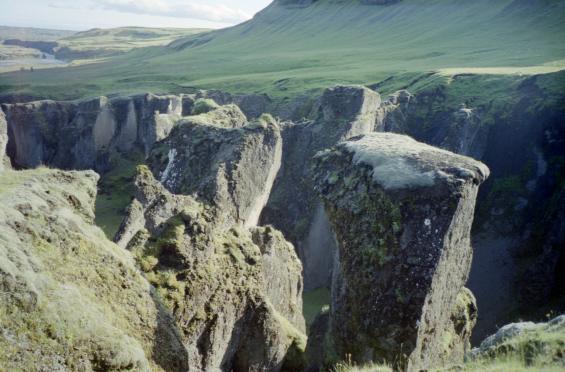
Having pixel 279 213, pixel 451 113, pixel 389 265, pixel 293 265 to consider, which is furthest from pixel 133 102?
pixel 389 265

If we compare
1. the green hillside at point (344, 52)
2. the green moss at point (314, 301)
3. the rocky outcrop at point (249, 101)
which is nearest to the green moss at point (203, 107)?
the green moss at point (314, 301)

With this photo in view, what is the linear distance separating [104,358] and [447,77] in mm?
67506

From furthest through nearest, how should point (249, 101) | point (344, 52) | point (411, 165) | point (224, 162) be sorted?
point (344, 52) → point (249, 101) → point (224, 162) → point (411, 165)

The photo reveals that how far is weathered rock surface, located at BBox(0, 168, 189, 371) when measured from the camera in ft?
28.0

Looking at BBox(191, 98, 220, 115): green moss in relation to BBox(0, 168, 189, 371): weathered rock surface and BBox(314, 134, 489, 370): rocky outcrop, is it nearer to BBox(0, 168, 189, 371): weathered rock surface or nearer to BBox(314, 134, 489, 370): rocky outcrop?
BBox(314, 134, 489, 370): rocky outcrop

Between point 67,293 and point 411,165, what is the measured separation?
45.1 feet

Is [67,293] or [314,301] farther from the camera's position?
[314,301]

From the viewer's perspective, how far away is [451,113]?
52656 mm

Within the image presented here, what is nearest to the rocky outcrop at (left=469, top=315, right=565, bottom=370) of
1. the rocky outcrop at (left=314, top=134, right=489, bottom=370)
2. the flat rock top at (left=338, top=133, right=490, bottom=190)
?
the rocky outcrop at (left=314, top=134, right=489, bottom=370)

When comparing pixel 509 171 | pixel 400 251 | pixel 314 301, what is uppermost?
pixel 400 251

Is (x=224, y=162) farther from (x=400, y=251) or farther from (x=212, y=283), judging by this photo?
(x=400, y=251)

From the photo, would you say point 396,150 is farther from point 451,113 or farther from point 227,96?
point 227,96

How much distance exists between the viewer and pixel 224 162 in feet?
91.7

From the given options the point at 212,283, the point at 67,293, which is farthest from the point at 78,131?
the point at 67,293
